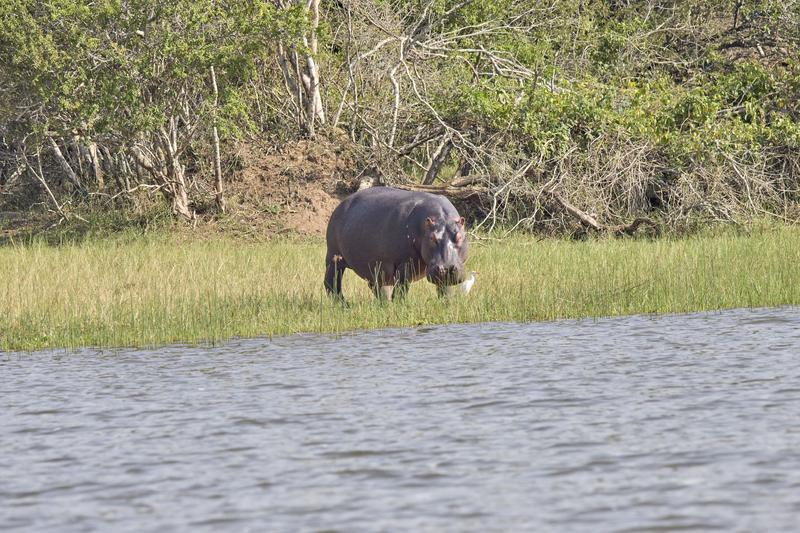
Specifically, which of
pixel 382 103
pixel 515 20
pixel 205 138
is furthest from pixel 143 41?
pixel 515 20

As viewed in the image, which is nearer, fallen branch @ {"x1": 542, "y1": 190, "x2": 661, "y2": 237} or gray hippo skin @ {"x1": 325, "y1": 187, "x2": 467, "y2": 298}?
gray hippo skin @ {"x1": 325, "y1": 187, "x2": 467, "y2": 298}

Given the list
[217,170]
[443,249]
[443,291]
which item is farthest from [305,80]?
[443,249]

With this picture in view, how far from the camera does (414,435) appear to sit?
694 cm

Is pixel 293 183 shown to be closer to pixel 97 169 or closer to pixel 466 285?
pixel 97 169

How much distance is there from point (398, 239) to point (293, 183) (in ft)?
30.4

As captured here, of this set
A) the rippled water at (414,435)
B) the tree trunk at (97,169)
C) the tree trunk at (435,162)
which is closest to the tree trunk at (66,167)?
the tree trunk at (97,169)

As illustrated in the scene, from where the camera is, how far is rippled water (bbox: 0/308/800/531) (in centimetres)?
551

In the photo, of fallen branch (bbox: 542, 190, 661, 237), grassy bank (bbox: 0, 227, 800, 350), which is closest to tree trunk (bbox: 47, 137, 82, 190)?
grassy bank (bbox: 0, 227, 800, 350)

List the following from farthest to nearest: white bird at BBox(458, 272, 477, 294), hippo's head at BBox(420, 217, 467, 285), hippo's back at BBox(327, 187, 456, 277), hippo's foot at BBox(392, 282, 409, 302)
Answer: hippo's foot at BBox(392, 282, 409, 302) < hippo's back at BBox(327, 187, 456, 277) < white bird at BBox(458, 272, 477, 294) < hippo's head at BBox(420, 217, 467, 285)

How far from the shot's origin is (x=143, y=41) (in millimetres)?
18609

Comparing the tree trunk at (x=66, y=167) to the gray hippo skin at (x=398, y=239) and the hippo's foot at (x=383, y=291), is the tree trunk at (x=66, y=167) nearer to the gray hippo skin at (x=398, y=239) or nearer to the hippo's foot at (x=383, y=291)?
the gray hippo skin at (x=398, y=239)

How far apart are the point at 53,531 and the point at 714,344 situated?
5837mm

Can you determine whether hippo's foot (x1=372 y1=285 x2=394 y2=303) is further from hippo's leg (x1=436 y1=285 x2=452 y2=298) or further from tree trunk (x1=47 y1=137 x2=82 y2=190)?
tree trunk (x1=47 y1=137 x2=82 y2=190)

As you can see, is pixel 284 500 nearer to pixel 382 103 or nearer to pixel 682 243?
pixel 682 243
